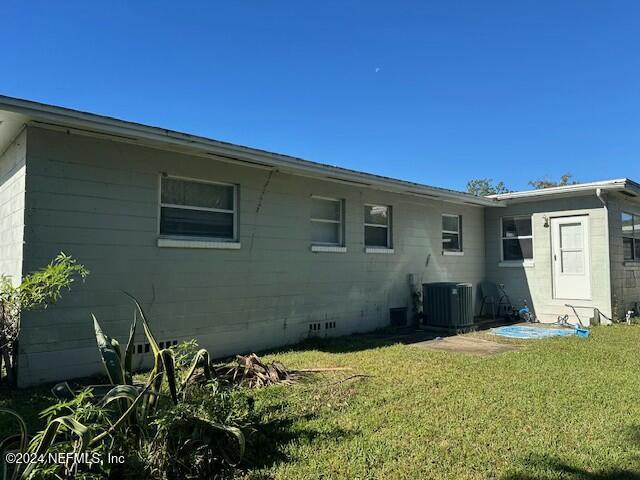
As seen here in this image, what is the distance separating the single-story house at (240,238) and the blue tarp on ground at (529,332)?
1608 mm

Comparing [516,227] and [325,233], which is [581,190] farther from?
[325,233]

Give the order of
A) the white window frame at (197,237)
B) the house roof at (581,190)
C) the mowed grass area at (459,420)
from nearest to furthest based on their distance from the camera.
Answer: the mowed grass area at (459,420) < the white window frame at (197,237) < the house roof at (581,190)

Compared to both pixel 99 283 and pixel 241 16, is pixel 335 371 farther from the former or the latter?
pixel 241 16

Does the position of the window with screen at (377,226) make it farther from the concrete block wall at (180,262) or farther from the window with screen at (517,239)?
the window with screen at (517,239)

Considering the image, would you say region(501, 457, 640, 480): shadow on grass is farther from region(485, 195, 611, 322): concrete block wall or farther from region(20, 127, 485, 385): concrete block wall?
region(485, 195, 611, 322): concrete block wall

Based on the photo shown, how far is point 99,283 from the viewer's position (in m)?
5.86

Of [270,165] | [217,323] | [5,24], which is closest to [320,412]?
[217,323]

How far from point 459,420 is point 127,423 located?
2.83 m

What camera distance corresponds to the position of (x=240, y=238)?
7.45 m

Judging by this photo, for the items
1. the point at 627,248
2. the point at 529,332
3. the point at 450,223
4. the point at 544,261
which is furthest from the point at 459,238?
the point at 627,248

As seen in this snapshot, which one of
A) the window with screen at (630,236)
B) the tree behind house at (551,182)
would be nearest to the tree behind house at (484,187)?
the tree behind house at (551,182)

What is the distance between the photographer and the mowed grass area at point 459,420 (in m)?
3.10

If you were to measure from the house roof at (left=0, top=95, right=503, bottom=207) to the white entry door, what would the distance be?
5.38 m

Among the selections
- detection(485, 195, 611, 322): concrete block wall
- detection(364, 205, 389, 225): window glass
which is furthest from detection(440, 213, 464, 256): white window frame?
detection(364, 205, 389, 225): window glass
